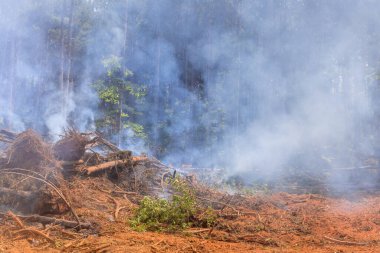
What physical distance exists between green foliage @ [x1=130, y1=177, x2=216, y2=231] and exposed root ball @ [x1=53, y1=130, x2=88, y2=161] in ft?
7.52

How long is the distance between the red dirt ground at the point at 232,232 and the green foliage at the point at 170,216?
0.91ft

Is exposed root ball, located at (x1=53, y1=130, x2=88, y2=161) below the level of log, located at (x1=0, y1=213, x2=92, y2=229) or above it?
above

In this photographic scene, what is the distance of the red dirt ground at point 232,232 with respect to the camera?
4.71 meters

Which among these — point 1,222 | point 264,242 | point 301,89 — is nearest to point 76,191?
A: point 1,222

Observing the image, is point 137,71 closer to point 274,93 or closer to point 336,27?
point 274,93

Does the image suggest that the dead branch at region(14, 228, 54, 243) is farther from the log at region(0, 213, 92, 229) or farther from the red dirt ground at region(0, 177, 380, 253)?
the log at region(0, 213, 92, 229)

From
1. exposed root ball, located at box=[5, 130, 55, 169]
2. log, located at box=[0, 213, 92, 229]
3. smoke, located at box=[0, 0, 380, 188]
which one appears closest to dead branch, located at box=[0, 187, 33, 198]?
log, located at box=[0, 213, 92, 229]

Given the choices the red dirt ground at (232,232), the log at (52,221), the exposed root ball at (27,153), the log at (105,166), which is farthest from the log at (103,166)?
the log at (52,221)

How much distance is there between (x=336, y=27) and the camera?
67.8 feet

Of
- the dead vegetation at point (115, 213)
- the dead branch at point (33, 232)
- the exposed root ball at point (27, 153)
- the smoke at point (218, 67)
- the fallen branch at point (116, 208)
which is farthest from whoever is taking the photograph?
the smoke at point (218, 67)

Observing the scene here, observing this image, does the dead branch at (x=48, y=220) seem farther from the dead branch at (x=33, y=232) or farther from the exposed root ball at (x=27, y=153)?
the exposed root ball at (x=27, y=153)

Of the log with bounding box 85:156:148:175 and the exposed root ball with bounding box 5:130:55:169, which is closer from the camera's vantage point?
the exposed root ball with bounding box 5:130:55:169

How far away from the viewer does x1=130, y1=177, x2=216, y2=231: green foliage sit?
6066mm

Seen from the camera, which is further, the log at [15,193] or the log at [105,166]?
the log at [105,166]
